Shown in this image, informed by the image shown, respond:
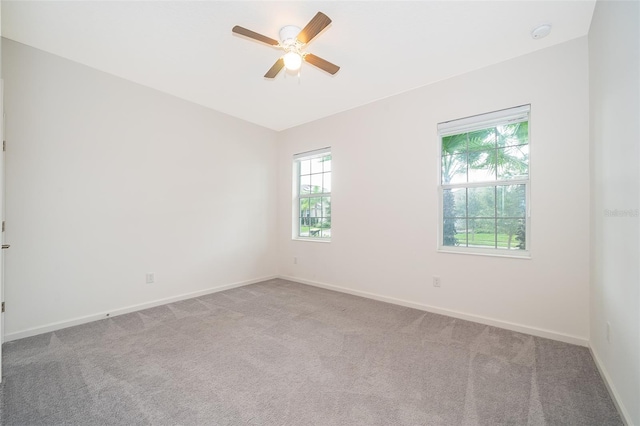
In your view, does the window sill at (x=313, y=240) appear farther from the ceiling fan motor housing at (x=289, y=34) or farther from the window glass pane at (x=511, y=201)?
the ceiling fan motor housing at (x=289, y=34)

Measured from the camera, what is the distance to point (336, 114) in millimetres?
4047

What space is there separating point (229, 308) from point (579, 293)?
3520 millimetres

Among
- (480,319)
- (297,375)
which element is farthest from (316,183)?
(297,375)

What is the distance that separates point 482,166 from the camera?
2.88 metres

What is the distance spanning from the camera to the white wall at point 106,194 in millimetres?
2457

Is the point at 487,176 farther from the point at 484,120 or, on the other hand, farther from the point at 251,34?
the point at 251,34

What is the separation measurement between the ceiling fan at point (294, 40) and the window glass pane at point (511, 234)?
2.31 metres

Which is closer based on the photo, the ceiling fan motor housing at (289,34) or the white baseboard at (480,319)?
the ceiling fan motor housing at (289,34)

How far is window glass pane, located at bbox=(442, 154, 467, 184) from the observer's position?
2998 millimetres

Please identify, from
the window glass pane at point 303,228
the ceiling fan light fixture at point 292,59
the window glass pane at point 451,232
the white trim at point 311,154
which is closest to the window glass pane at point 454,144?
the window glass pane at point 451,232

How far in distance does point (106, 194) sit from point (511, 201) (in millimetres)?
4326

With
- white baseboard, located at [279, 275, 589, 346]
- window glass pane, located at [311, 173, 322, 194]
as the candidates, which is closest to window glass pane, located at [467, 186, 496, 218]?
white baseboard, located at [279, 275, 589, 346]

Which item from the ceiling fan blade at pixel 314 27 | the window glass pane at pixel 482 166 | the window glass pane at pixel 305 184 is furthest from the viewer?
the window glass pane at pixel 305 184

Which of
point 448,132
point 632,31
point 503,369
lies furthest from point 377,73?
point 503,369
